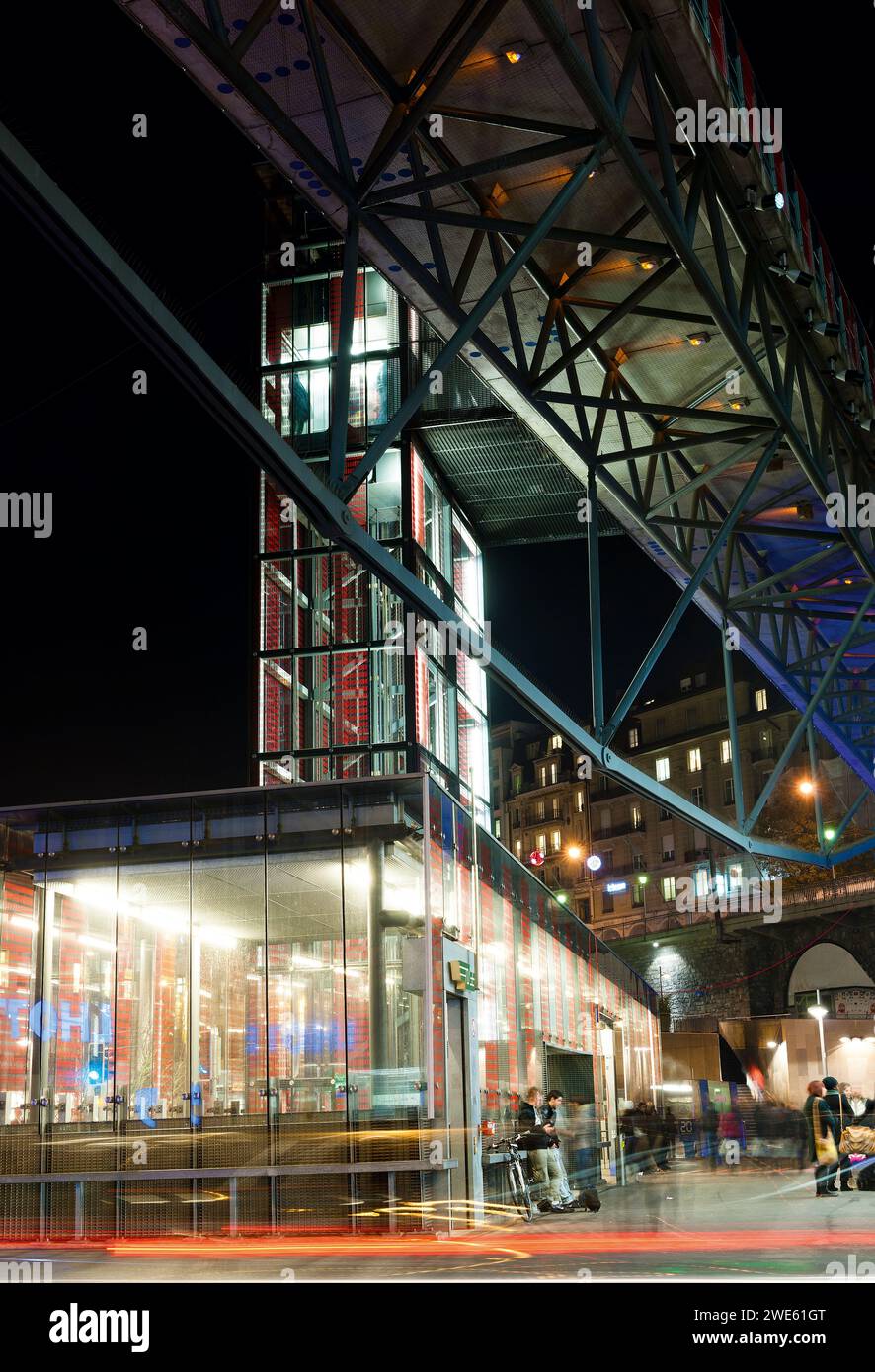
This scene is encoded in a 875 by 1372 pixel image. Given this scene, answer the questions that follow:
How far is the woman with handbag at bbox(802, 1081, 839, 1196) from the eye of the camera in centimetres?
2103

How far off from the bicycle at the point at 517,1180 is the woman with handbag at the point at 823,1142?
4270 millimetres

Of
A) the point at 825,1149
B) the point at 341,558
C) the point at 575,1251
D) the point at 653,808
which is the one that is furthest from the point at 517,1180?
the point at 653,808

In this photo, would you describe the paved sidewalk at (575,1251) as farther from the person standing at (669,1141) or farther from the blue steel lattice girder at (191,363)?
the person standing at (669,1141)

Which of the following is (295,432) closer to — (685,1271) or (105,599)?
(105,599)

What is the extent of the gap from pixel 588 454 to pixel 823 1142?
1124cm

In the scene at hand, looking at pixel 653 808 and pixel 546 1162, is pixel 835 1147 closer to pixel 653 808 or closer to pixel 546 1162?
pixel 546 1162

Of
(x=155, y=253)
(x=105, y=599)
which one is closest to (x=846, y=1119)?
(x=155, y=253)

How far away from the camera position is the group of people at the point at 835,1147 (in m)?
21.0

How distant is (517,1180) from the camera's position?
2062cm

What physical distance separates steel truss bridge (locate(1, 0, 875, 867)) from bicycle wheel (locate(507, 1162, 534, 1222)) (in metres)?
5.78

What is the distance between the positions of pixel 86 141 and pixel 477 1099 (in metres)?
14.3

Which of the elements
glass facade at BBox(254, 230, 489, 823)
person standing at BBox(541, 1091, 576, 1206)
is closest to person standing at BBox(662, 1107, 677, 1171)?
person standing at BBox(541, 1091, 576, 1206)

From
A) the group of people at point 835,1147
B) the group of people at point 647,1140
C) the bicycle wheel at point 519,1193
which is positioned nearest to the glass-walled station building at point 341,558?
the group of people at point 647,1140

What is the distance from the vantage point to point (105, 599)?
37812mm
